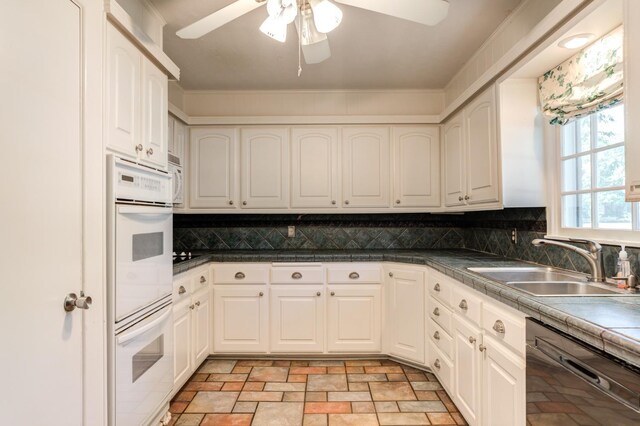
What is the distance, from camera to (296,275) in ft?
8.93

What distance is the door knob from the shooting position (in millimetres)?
1143

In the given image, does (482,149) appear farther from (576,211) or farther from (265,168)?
(265,168)

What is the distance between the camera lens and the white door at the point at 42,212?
0.94 m

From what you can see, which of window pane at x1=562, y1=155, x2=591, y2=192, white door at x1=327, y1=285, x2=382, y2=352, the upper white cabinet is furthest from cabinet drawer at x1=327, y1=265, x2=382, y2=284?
the upper white cabinet

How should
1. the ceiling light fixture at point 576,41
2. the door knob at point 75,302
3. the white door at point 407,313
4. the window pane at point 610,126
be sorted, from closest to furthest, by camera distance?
the door knob at point 75,302 → the ceiling light fixture at point 576,41 → the window pane at point 610,126 → the white door at point 407,313

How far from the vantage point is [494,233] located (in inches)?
104

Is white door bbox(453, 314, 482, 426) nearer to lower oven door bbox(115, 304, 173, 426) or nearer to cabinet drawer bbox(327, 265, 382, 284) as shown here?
cabinet drawer bbox(327, 265, 382, 284)

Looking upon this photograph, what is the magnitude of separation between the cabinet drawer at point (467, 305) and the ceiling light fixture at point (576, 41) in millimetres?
1328

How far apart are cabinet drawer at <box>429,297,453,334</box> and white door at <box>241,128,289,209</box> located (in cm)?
151

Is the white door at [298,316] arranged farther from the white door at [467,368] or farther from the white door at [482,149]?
the white door at [482,149]

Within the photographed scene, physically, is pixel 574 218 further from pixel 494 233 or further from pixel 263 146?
pixel 263 146

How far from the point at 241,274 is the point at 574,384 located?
2236 mm

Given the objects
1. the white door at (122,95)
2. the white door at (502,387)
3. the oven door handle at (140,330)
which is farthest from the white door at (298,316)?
the white door at (122,95)

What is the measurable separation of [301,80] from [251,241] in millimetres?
1619
